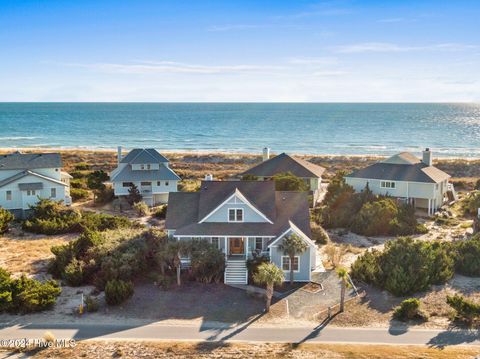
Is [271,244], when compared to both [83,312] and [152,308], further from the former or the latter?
[83,312]

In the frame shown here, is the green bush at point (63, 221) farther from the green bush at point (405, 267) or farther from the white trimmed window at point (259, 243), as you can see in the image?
the green bush at point (405, 267)

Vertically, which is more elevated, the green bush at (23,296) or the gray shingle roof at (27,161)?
the gray shingle roof at (27,161)

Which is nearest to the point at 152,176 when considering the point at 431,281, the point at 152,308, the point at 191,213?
the point at 191,213

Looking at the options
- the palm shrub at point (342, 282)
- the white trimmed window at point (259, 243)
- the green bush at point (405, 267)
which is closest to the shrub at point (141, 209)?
the white trimmed window at point (259, 243)

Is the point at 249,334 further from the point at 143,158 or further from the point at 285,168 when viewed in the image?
the point at 143,158

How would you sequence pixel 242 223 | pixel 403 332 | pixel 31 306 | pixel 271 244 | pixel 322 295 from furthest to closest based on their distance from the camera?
pixel 242 223
pixel 271 244
pixel 322 295
pixel 31 306
pixel 403 332

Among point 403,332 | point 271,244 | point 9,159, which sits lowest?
point 403,332
